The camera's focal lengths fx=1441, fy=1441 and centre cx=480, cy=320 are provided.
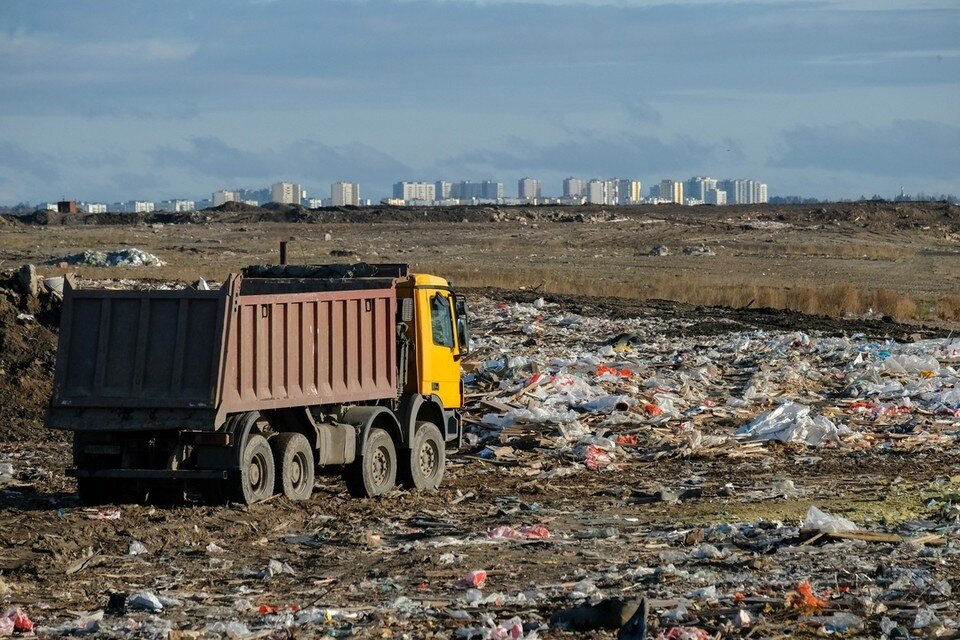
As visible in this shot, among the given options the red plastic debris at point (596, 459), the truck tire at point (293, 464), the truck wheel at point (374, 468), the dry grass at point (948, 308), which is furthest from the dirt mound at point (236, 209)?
the truck tire at point (293, 464)

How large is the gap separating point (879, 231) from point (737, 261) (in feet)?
78.4

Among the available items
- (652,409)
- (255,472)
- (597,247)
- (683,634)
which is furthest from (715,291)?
(683,634)

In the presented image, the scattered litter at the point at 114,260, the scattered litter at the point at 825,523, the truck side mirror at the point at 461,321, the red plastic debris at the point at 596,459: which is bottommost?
the red plastic debris at the point at 596,459

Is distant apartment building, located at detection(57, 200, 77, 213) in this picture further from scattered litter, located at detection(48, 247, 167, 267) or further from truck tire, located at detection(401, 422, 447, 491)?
truck tire, located at detection(401, 422, 447, 491)

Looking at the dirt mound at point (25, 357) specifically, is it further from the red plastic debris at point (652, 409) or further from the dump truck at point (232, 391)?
the red plastic debris at point (652, 409)

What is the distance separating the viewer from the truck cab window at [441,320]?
15250 mm

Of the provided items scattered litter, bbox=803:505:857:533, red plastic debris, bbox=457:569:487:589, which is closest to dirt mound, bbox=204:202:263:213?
scattered litter, bbox=803:505:857:533

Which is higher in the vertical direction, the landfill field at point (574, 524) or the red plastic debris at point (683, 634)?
the red plastic debris at point (683, 634)

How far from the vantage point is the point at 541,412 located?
1895 cm

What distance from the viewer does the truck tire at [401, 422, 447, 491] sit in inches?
579

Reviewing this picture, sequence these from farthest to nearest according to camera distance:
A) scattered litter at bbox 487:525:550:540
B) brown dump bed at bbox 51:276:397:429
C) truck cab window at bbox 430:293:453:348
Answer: truck cab window at bbox 430:293:453:348 < brown dump bed at bbox 51:276:397:429 < scattered litter at bbox 487:525:550:540

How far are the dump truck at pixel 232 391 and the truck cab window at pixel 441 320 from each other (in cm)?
70

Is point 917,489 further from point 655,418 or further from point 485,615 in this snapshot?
point 485,615

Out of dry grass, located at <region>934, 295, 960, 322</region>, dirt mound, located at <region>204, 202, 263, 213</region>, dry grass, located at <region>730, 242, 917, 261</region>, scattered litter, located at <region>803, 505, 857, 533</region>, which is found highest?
dirt mound, located at <region>204, 202, 263, 213</region>
